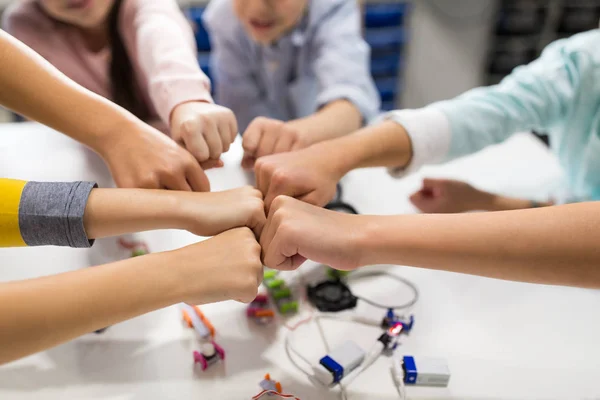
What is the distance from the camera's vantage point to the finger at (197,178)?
0.49 metres

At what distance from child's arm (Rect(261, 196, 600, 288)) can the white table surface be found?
10cm

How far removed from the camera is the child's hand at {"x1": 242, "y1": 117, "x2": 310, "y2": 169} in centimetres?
57

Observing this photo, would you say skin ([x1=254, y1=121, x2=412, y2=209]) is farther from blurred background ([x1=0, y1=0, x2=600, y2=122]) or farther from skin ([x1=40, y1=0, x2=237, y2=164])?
blurred background ([x1=0, y1=0, x2=600, y2=122])

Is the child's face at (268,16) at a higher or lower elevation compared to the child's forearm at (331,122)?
higher

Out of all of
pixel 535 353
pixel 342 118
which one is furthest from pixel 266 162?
pixel 535 353

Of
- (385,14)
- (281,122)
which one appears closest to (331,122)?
(281,122)

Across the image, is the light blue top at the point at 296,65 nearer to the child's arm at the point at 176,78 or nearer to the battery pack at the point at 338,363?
the child's arm at the point at 176,78

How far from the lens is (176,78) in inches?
22.8

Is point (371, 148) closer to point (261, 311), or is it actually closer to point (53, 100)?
Result: point (261, 311)

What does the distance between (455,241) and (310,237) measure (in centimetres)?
13

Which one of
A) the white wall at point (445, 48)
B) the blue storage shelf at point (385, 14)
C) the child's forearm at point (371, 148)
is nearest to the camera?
the child's forearm at point (371, 148)

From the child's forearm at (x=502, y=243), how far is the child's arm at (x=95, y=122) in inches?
8.8

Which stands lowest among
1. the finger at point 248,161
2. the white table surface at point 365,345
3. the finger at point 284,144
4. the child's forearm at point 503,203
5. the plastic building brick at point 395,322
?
the white table surface at point 365,345

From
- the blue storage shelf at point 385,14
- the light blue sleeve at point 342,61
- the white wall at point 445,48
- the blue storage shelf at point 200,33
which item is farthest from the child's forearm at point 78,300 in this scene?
the white wall at point 445,48
